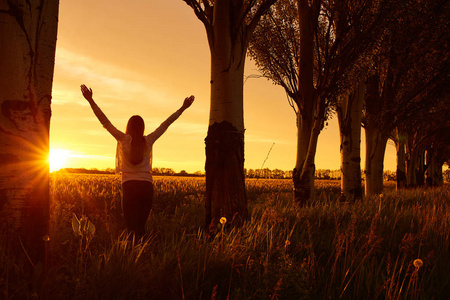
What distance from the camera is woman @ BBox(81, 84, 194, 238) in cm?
584

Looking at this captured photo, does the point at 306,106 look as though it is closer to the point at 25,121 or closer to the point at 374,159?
the point at 374,159

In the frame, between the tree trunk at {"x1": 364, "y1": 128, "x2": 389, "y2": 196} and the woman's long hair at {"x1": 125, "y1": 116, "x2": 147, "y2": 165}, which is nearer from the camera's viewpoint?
the woman's long hair at {"x1": 125, "y1": 116, "x2": 147, "y2": 165}

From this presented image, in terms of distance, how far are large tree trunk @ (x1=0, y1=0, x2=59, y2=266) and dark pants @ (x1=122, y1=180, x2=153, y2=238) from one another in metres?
2.05

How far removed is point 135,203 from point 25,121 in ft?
8.49

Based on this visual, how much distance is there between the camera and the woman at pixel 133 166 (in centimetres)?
584

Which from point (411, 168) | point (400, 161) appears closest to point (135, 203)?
point (400, 161)

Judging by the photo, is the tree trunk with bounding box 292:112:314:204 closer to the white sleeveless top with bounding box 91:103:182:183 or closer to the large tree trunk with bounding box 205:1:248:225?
the large tree trunk with bounding box 205:1:248:225

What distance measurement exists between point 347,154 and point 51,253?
10714 millimetres

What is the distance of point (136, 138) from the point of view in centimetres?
588

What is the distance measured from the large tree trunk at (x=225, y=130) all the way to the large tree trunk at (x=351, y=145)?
7.09 m

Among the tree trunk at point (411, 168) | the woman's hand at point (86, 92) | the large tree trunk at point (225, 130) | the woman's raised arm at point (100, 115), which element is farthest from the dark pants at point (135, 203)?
the tree trunk at point (411, 168)

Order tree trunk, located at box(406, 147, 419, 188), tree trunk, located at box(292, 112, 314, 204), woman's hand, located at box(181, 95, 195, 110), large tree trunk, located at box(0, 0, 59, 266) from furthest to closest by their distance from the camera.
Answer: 1. tree trunk, located at box(406, 147, 419, 188)
2. tree trunk, located at box(292, 112, 314, 204)
3. woman's hand, located at box(181, 95, 195, 110)
4. large tree trunk, located at box(0, 0, 59, 266)

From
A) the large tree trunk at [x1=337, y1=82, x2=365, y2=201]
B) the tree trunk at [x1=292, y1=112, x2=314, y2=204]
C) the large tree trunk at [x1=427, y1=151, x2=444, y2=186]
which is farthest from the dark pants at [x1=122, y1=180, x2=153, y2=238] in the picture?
the large tree trunk at [x1=427, y1=151, x2=444, y2=186]

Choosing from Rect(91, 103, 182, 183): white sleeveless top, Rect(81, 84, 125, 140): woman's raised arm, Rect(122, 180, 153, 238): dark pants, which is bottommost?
Rect(122, 180, 153, 238): dark pants
